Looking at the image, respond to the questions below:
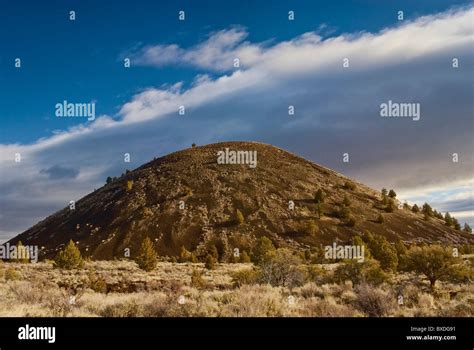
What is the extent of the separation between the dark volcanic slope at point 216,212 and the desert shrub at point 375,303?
88782 mm

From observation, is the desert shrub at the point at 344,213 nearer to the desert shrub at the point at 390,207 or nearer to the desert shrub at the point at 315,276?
the desert shrub at the point at 390,207

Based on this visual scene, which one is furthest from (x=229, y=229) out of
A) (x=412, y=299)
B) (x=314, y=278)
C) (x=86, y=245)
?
(x=412, y=299)

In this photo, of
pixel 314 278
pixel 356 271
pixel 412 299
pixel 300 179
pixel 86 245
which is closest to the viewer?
pixel 412 299

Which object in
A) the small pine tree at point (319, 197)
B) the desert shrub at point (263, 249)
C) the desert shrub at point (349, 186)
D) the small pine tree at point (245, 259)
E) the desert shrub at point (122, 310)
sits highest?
the desert shrub at point (349, 186)

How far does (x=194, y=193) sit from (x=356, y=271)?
103915 mm

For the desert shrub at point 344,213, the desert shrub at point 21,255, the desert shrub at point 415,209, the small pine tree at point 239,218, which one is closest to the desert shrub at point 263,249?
the desert shrub at point 21,255

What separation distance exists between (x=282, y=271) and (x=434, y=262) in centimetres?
1056

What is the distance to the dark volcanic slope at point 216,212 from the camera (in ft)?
358

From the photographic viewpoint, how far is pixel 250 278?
95.6 ft

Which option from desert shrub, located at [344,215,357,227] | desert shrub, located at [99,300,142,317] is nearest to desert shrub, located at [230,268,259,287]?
desert shrub, located at [99,300,142,317]

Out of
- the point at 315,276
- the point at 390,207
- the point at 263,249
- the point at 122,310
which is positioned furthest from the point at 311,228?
the point at 122,310

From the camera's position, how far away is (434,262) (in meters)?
29.7

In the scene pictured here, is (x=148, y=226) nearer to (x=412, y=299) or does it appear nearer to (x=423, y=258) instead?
(x=423, y=258)

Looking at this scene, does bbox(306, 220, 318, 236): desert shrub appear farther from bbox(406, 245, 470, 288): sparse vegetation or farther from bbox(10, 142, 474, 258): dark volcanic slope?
bbox(406, 245, 470, 288): sparse vegetation
